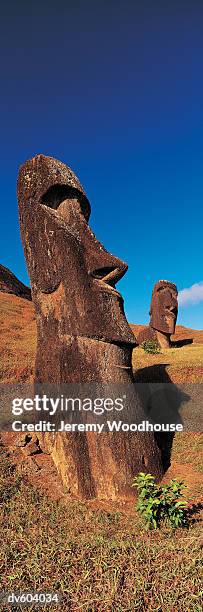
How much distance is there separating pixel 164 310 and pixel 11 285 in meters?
17.9

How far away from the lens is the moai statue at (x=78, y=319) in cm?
642

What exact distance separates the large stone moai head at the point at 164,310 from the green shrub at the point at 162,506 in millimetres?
16435

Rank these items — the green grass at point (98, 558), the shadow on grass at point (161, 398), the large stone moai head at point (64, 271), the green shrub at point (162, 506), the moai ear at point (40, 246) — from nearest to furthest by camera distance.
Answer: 1. the green grass at point (98, 558)
2. the green shrub at point (162, 506)
3. the large stone moai head at point (64, 271)
4. the moai ear at point (40, 246)
5. the shadow on grass at point (161, 398)

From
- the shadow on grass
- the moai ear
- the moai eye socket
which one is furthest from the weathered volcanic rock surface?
the moai eye socket

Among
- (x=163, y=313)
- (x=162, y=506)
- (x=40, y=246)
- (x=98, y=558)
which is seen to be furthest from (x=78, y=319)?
(x=163, y=313)

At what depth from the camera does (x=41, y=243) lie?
703cm

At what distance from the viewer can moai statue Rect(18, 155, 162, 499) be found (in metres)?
6.42

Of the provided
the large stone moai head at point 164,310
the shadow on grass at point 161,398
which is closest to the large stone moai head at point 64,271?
the shadow on grass at point 161,398

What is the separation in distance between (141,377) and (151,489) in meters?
6.16

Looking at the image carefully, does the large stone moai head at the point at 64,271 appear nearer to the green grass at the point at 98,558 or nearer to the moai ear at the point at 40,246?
the moai ear at the point at 40,246

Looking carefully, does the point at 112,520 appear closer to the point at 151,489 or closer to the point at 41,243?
the point at 151,489

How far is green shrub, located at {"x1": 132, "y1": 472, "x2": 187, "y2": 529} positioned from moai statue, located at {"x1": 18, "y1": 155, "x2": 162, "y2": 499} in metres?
0.76

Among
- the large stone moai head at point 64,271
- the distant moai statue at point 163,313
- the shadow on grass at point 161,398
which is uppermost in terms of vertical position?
the distant moai statue at point 163,313

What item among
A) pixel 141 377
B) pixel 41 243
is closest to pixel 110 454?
pixel 41 243
